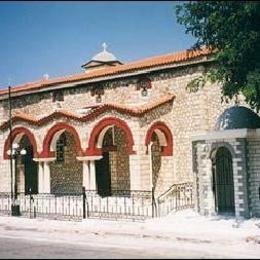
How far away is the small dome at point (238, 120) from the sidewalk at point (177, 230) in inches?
128

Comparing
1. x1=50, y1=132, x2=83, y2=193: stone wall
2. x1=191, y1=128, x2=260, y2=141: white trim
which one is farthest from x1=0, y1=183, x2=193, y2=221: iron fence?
x1=50, y1=132, x2=83, y2=193: stone wall

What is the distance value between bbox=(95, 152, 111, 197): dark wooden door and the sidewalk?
718 centimetres

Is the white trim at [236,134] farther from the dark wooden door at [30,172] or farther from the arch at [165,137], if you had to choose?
the dark wooden door at [30,172]

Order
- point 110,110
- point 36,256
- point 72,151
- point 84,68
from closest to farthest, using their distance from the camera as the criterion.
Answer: point 36,256 < point 110,110 < point 72,151 < point 84,68

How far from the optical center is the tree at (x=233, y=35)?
14000 mm

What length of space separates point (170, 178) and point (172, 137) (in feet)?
6.64

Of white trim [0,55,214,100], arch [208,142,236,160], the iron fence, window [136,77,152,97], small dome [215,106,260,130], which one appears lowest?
the iron fence

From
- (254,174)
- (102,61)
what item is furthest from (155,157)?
(102,61)

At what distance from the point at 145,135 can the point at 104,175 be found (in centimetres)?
526

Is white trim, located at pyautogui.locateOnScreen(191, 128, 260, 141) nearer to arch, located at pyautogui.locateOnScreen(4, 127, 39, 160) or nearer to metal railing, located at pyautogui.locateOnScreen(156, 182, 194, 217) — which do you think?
metal railing, located at pyautogui.locateOnScreen(156, 182, 194, 217)

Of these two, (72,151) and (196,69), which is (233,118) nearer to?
(196,69)

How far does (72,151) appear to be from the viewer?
27328 mm

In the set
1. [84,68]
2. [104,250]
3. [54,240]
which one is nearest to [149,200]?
[54,240]

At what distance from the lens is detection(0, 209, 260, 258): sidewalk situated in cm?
1245
